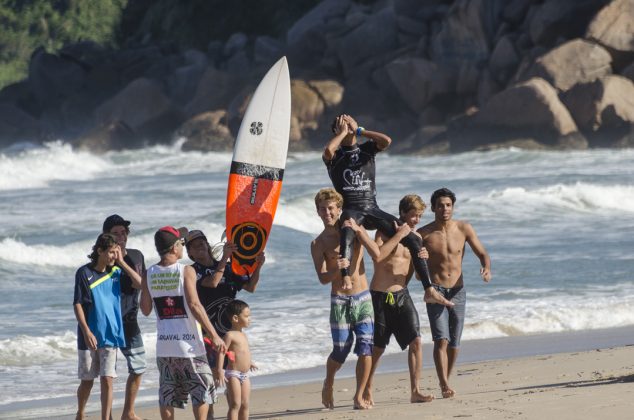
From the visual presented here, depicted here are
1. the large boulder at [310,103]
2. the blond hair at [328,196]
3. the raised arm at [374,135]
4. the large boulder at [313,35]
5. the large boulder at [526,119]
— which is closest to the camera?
the blond hair at [328,196]

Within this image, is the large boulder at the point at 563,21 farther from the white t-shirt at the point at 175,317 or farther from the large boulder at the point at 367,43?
the white t-shirt at the point at 175,317

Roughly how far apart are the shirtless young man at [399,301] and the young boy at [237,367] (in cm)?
103

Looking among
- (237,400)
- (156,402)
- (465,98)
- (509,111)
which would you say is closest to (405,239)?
(237,400)

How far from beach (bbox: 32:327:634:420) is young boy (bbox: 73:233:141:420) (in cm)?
84

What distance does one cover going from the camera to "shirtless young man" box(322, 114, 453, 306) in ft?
25.0

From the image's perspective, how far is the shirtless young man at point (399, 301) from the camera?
7488 millimetres

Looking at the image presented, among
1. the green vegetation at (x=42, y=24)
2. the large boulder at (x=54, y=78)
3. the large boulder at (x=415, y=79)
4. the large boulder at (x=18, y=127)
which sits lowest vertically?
the large boulder at (x=415, y=79)

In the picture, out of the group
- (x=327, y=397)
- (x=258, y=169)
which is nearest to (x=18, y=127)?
(x=258, y=169)

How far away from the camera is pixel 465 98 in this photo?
37719 mm

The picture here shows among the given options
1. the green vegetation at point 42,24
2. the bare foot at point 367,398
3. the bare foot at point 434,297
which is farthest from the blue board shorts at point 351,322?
the green vegetation at point 42,24

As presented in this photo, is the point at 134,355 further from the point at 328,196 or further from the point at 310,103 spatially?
the point at 310,103

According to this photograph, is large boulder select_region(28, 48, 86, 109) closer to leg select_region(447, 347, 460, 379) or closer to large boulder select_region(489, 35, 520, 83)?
large boulder select_region(489, 35, 520, 83)

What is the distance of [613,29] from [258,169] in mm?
28275

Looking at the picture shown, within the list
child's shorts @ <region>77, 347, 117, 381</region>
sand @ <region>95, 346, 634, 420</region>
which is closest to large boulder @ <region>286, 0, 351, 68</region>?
sand @ <region>95, 346, 634, 420</region>
